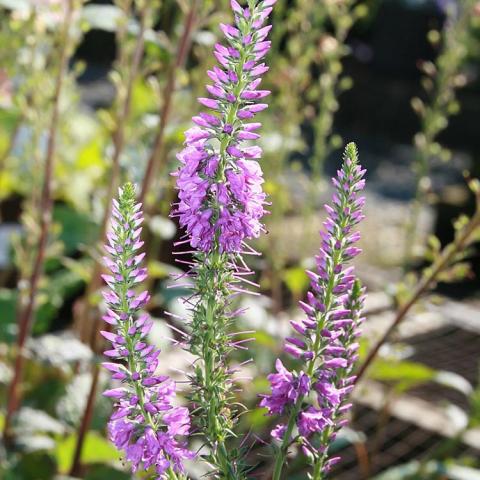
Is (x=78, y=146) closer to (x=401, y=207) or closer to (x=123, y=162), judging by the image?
(x=401, y=207)

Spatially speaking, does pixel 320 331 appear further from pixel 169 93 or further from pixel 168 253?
pixel 168 253

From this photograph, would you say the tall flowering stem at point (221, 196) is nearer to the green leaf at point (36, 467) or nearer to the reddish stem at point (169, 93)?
the reddish stem at point (169, 93)

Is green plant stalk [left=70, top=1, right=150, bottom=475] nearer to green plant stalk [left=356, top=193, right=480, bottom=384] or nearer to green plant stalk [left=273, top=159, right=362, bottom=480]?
green plant stalk [left=356, top=193, right=480, bottom=384]

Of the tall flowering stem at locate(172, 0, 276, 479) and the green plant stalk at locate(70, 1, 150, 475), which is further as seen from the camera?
the green plant stalk at locate(70, 1, 150, 475)

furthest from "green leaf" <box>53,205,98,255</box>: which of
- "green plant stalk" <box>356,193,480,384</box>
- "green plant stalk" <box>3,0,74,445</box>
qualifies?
"green plant stalk" <box>356,193,480,384</box>

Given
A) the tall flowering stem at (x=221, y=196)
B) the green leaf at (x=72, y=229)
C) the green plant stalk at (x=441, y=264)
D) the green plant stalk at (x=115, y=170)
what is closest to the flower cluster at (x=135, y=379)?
the tall flowering stem at (x=221, y=196)

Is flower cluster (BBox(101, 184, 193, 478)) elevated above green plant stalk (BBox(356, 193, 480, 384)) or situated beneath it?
situated beneath

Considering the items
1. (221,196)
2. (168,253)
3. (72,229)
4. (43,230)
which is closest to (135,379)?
(221,196)

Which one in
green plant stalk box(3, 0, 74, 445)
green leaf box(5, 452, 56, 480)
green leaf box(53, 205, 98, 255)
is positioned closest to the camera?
green plant stalk box(3, 0, 74, 445)

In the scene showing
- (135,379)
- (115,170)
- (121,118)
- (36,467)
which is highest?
(121,118)
